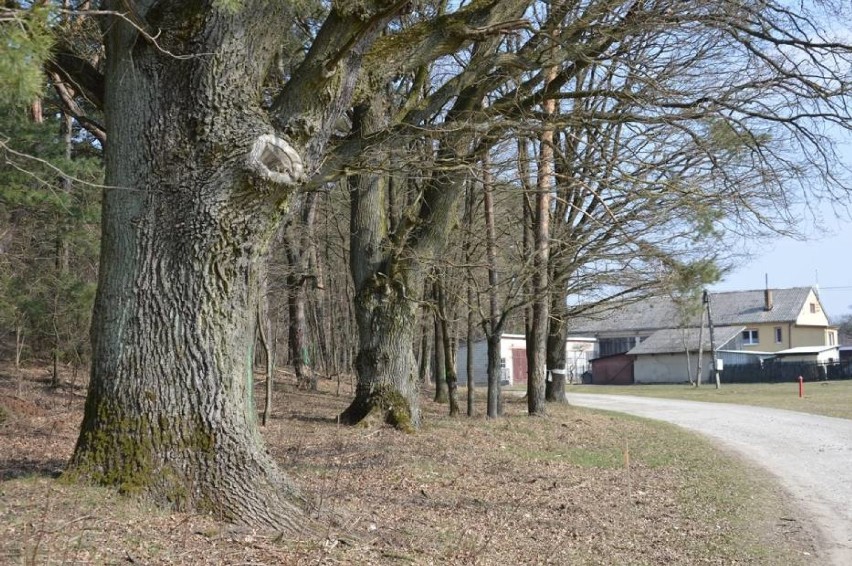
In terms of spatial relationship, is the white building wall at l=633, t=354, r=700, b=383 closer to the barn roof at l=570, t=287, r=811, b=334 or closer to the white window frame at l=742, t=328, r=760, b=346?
the barn roof at l=570, t=287, r=811, b=334

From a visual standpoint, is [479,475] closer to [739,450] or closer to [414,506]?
[414,506]

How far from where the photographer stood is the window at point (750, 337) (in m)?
69.8

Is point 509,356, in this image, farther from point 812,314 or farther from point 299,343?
point 299,343

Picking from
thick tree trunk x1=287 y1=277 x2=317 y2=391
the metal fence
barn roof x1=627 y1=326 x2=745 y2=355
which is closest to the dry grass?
thick tree trunk x1=287 y1=277 x2=317 y2=391

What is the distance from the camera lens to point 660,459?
1416 centimetres

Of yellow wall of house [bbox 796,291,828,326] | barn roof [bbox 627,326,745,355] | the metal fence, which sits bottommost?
the metal fence

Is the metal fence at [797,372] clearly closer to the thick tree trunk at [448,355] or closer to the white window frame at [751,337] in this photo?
the white window frame at [751,337]

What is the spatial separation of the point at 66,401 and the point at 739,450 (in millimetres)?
13066

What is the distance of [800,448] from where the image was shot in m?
16.2

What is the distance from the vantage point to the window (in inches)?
2749

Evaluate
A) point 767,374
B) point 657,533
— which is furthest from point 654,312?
point 657,533

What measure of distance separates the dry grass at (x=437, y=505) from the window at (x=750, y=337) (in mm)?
58605

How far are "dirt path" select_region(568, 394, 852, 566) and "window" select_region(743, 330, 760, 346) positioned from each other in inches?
Answer: 1689

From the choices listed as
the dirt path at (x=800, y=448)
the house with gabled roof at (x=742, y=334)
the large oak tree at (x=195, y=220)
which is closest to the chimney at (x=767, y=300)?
the house with gabled roof at (x=742, y=334)
